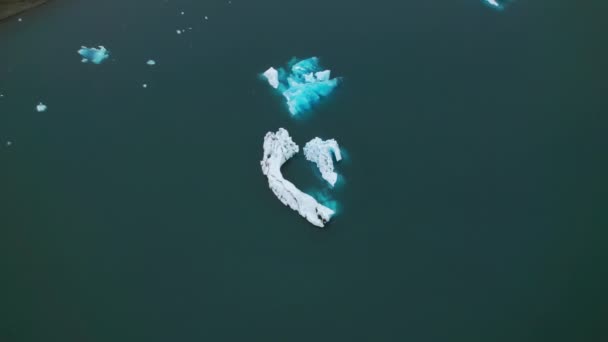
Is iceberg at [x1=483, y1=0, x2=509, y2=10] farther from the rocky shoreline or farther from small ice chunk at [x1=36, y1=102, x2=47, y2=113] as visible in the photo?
the rocky shoreline

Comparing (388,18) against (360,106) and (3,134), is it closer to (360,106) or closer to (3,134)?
(360,106)

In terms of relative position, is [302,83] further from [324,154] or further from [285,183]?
[285,183]

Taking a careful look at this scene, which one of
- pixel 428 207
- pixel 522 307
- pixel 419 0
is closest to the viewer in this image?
pixel 522 307

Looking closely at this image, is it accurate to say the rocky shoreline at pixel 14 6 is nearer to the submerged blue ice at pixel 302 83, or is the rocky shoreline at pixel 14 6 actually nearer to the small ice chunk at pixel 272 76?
the small ice chunk at pixel 272 76

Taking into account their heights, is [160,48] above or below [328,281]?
above

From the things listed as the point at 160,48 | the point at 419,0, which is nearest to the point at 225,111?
the point at 160,48

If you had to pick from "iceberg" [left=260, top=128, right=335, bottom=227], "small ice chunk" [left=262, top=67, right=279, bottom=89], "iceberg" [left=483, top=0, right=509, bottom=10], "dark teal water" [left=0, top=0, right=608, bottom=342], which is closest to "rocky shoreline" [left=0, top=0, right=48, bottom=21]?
"dark teal water" [left=0, top=0, right=608, bottom=342]

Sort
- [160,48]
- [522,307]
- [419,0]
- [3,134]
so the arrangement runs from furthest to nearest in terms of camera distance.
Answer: [419,0] → [160,48] → [3,134] → [522,307]
